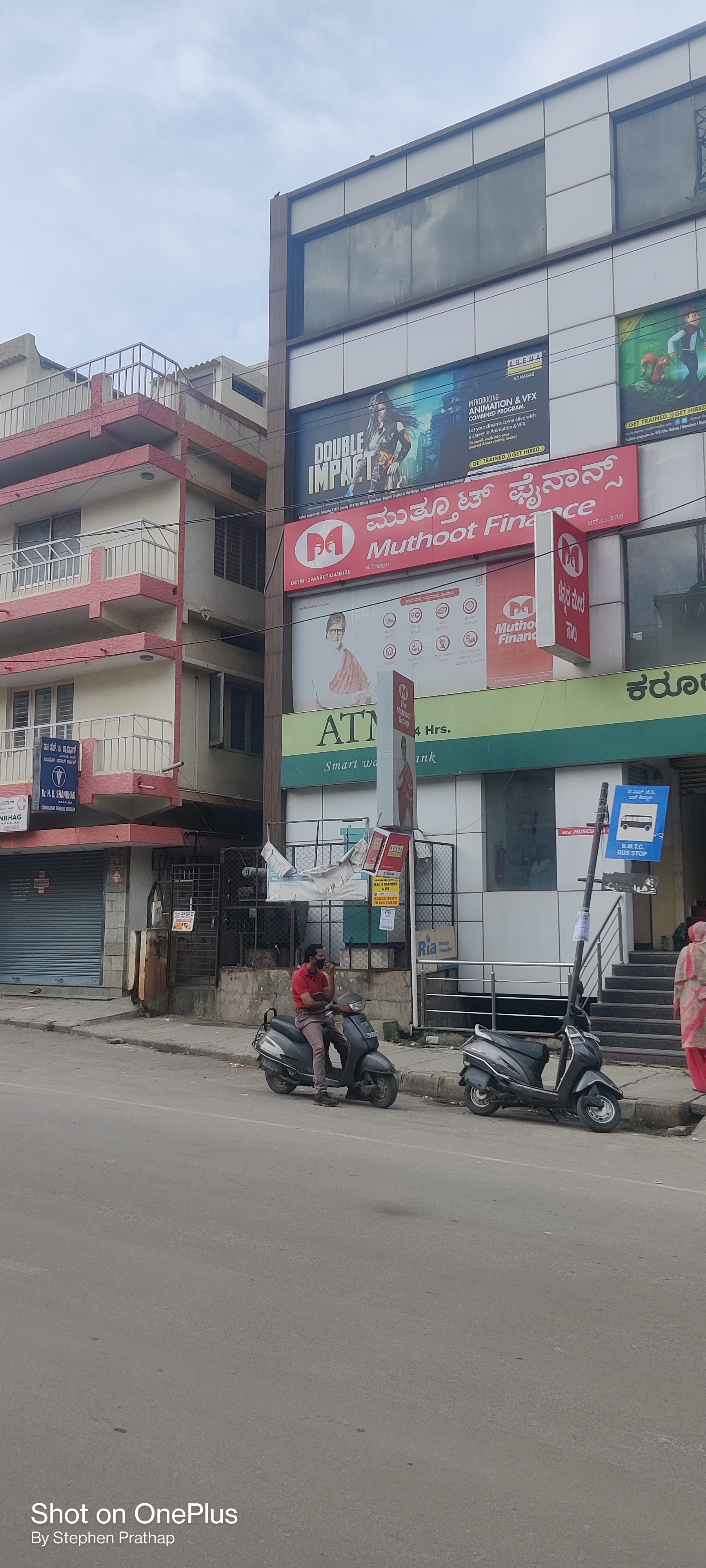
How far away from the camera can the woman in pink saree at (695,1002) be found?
1144 cm

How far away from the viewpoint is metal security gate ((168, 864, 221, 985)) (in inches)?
780

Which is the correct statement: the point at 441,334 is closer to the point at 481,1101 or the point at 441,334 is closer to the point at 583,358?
the point at 583,358

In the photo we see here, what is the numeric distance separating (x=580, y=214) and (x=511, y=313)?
5.65 ft

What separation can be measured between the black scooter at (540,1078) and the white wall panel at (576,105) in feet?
47.0

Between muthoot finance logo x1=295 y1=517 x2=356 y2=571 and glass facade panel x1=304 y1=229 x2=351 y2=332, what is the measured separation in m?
3.74

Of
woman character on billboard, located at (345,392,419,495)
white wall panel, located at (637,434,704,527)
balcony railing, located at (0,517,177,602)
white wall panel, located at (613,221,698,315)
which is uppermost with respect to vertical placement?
white wall panel, located at (613,221,698,315)

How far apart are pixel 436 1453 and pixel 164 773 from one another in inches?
708

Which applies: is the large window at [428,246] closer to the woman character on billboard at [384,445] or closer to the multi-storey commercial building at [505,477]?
the multi-storey commercial building at [505,477]

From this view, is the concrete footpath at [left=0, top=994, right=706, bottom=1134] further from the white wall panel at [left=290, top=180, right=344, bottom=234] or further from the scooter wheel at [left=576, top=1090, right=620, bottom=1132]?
the white wall panel at [left=290, top=180, right=344, bottom=234]

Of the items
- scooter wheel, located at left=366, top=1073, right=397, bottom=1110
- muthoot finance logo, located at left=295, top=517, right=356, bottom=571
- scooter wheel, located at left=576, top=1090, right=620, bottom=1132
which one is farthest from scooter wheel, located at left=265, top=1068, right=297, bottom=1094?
muthoot finance logo, located at left=295, top=517, right=356, bottom=571

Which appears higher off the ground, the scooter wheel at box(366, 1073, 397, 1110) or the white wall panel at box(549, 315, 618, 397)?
the white wall panel at box(549, 315, 618, 397)

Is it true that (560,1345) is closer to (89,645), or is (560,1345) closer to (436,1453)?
(436,1453)

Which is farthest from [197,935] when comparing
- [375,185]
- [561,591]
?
[375,185]

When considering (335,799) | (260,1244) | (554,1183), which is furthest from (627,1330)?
(335,799)
